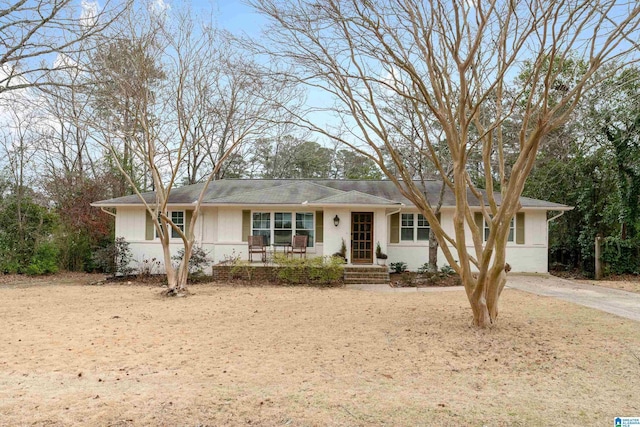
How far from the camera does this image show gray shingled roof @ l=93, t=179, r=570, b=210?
1501 centimetres

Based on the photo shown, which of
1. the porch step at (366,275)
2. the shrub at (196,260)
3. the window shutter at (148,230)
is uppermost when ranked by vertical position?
the window shutter at (148,230)

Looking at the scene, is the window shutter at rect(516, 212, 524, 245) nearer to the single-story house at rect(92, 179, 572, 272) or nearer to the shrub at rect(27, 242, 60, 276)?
the single-story house at rect(92, 179, 572, 272)

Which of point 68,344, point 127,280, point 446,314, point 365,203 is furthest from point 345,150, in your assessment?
point 68,344

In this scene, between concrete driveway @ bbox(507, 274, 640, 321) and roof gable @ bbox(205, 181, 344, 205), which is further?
roof gable @ bbox(205, 181, 344, 205)

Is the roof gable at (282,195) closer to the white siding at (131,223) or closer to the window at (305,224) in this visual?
the window at (305,224)

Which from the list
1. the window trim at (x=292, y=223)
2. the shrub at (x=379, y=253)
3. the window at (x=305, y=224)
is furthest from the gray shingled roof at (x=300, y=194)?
the shrub at (x=379, y=253)

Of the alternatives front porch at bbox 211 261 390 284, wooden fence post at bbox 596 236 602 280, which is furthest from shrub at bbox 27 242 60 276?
wooden fence post at bbox 596 236 602 280

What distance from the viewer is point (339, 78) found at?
7.52 meters

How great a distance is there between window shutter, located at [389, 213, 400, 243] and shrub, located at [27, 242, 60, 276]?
12.9 metres

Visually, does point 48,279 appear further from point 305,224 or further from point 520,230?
point 520,230

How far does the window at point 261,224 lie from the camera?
15578 millimetres

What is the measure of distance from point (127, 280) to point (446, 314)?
35.6 ft

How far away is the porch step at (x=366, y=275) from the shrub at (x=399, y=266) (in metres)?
1.96

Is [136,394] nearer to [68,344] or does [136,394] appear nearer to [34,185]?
[68,344]
